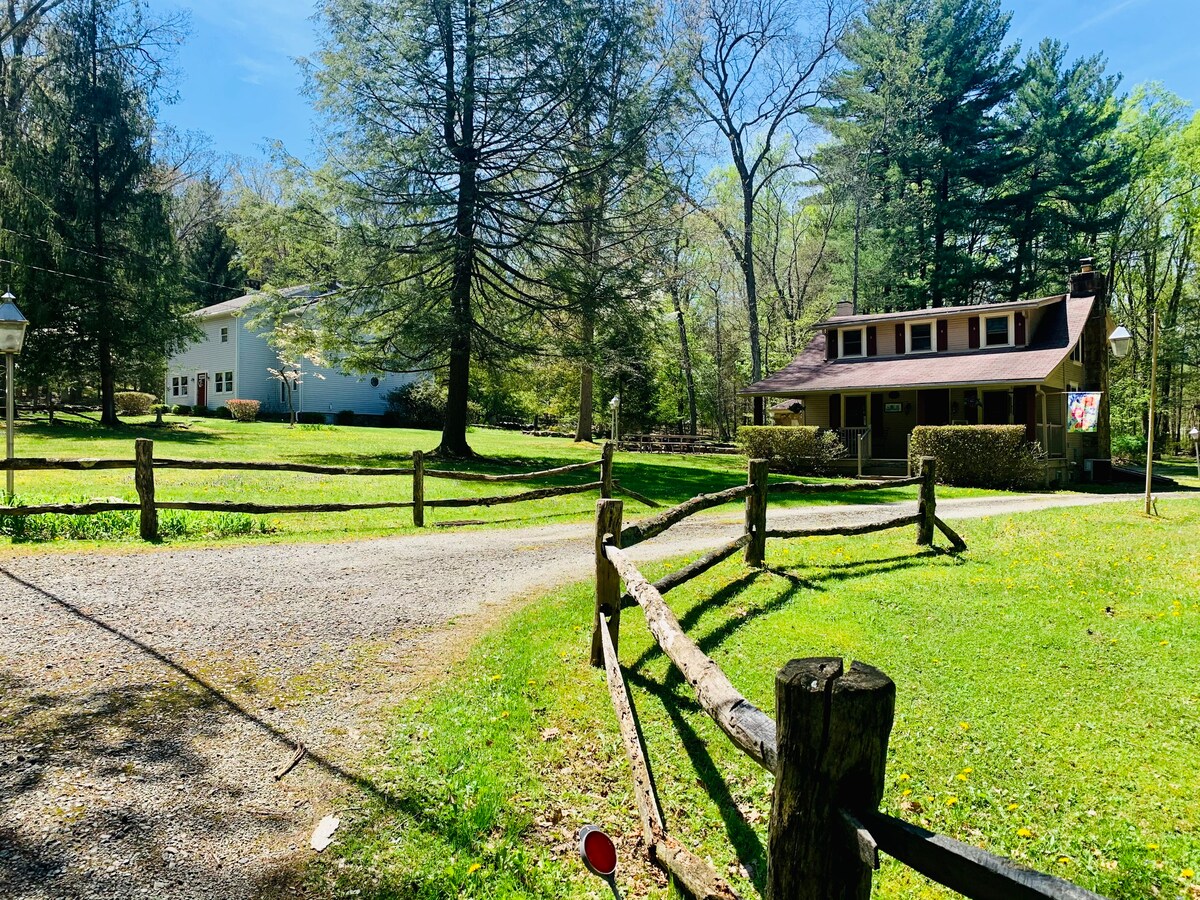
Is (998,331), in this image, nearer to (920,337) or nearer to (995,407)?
(920,337)

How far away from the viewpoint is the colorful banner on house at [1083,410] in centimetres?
2022

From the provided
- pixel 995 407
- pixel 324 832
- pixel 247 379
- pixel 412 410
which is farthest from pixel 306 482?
pixel 412 410

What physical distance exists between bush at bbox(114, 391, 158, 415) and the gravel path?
2849 centimetres

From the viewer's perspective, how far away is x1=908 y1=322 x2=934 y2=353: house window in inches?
1068

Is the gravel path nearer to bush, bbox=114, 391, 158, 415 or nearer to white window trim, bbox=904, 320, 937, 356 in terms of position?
white window trim, bbox=904, 320, 937, 356

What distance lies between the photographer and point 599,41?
58.4ft

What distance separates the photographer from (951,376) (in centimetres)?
2375

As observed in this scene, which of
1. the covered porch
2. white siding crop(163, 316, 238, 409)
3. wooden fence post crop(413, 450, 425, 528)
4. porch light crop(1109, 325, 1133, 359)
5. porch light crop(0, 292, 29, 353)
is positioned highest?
white siding crop(163, 316, 238, 409)

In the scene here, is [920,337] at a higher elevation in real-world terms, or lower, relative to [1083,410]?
higher

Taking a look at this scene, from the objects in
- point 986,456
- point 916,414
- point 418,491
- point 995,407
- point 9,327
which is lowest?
point 418,491

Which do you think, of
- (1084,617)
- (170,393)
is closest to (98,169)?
(170,393)

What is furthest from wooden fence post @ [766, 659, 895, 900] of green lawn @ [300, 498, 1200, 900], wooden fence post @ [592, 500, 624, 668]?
wooden fence post @ [592, 500, 624, 668]

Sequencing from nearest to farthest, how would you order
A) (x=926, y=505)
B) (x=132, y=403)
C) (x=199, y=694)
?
(x=199, y=694)
(x=926, y=505)
(x=132, y=403)

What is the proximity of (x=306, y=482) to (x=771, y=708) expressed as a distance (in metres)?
12.4
